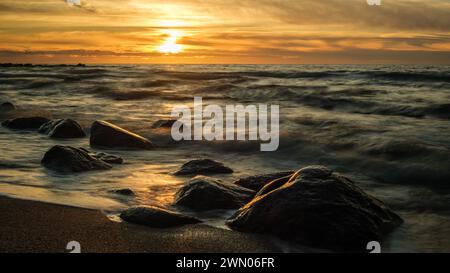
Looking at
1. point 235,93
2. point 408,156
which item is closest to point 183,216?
point 408,156

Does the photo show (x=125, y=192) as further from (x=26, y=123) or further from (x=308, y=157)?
(x=26, y=123)

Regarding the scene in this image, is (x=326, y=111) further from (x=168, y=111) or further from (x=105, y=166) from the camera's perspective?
(x=105, y=166)

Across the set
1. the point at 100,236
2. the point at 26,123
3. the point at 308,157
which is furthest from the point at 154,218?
the point at 26,123

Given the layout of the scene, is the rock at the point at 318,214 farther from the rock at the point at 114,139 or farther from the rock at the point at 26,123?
the rock at the point at 26,123

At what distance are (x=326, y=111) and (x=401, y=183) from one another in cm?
973

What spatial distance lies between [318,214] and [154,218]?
1568 mm

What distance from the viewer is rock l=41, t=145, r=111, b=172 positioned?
6.96m

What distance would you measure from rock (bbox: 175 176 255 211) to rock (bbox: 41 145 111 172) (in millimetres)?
1986

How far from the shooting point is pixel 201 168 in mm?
7316

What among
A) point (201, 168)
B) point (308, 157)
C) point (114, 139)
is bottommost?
point (308, 157)

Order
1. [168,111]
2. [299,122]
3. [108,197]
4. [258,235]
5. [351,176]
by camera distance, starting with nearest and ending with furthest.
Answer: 1. [258,235]
2. [108,197]
3. [351,176]
4. [299,122]
5. [168,111]

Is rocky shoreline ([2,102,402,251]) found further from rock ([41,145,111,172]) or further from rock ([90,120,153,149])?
rock ([90,120,153,149])

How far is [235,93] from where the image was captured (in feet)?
89.8

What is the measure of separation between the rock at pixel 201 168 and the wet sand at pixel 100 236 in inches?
96.5
